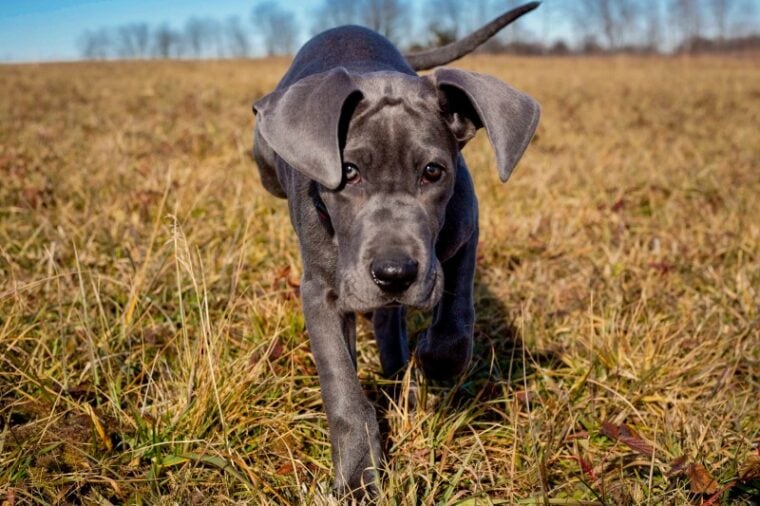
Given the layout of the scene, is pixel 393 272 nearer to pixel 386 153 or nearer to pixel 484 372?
pixel 386 153

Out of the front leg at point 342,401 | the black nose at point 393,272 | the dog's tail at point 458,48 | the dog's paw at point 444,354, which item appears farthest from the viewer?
the dog's tail at point 458,48

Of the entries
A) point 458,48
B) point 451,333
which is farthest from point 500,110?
point 458,48

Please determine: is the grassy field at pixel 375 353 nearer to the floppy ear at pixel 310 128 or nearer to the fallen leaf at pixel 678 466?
the fallen leaf at pixel 678 466

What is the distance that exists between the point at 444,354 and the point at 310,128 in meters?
0.98

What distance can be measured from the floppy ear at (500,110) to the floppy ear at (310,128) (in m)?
0.38

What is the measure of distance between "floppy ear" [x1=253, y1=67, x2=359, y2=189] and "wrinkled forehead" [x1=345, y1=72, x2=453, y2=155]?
15 cm

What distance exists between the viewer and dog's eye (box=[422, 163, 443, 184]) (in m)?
2.42

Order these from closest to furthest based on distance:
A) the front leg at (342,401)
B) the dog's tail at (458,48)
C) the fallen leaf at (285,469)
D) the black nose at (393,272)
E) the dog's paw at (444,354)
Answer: the black nose at (393,272) < the front leg at (342,401) < the fallen leaf at (285,469) < the dog's paw at (444,354) < the dog's tail at (458,48)

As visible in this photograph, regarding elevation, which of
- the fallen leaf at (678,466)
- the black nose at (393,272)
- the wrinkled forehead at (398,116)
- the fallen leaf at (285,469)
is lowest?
the fallen leaf at (678,466)

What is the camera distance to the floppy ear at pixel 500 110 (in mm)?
2271

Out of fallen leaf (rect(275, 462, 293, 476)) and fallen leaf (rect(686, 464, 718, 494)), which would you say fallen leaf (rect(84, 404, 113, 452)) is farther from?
fallen leaf (rect(686, 464, 718, 494))

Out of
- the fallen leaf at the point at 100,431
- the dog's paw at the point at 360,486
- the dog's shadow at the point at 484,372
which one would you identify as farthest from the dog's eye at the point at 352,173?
the fallen leaf at the point at 100,431

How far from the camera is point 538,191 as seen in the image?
568 centimetres

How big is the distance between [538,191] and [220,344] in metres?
3.54
